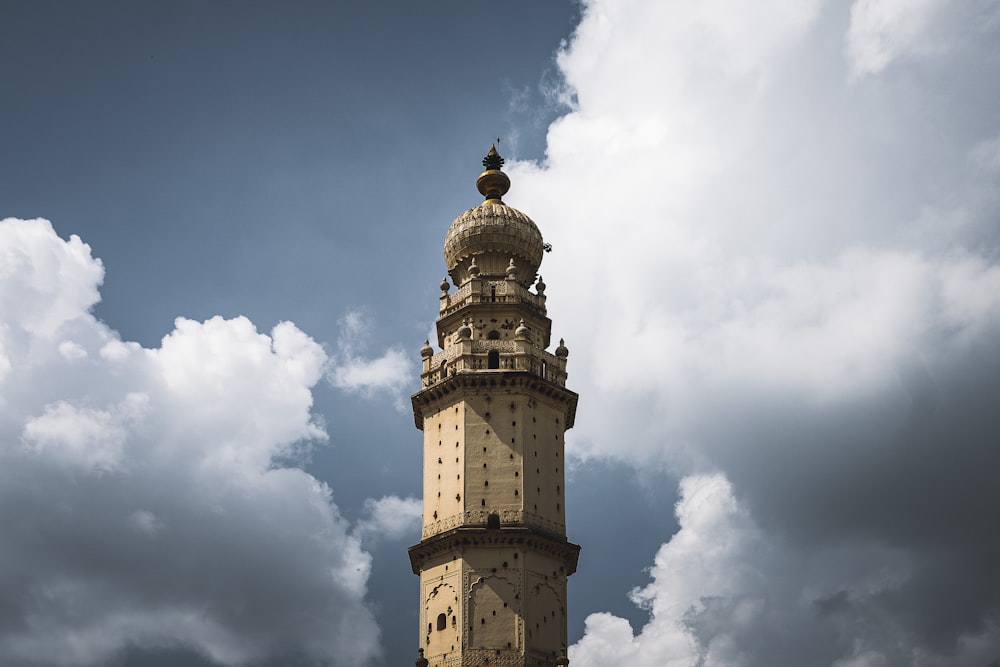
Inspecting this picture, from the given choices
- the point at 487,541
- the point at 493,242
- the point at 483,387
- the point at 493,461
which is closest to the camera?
the point at 487,541

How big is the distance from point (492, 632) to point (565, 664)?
409 centimetres

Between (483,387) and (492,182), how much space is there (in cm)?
1543

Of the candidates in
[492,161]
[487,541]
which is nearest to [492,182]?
[492,161]

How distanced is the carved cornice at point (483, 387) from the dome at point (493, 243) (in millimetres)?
8260

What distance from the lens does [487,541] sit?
218 ft

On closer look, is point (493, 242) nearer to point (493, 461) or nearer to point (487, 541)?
point (493, 461)

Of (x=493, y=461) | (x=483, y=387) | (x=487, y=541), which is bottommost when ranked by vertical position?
(x=487, y=541)

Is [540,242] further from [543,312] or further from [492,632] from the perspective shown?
[492,632]

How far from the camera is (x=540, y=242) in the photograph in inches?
3081

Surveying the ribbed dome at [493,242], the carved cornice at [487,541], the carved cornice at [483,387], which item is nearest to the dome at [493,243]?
A: the ribbed dome at [493,242]

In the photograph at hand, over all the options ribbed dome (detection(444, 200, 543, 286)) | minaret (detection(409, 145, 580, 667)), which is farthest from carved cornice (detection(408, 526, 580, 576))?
ribbed dome (detection(444, 200, 543, 286))

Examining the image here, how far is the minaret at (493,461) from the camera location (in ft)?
215

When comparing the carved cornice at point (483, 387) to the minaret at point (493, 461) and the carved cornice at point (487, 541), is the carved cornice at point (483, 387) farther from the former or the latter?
the carved cornice at point (487, 541)

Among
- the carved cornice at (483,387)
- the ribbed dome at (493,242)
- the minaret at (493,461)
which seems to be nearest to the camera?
the minaret at (493,461)
